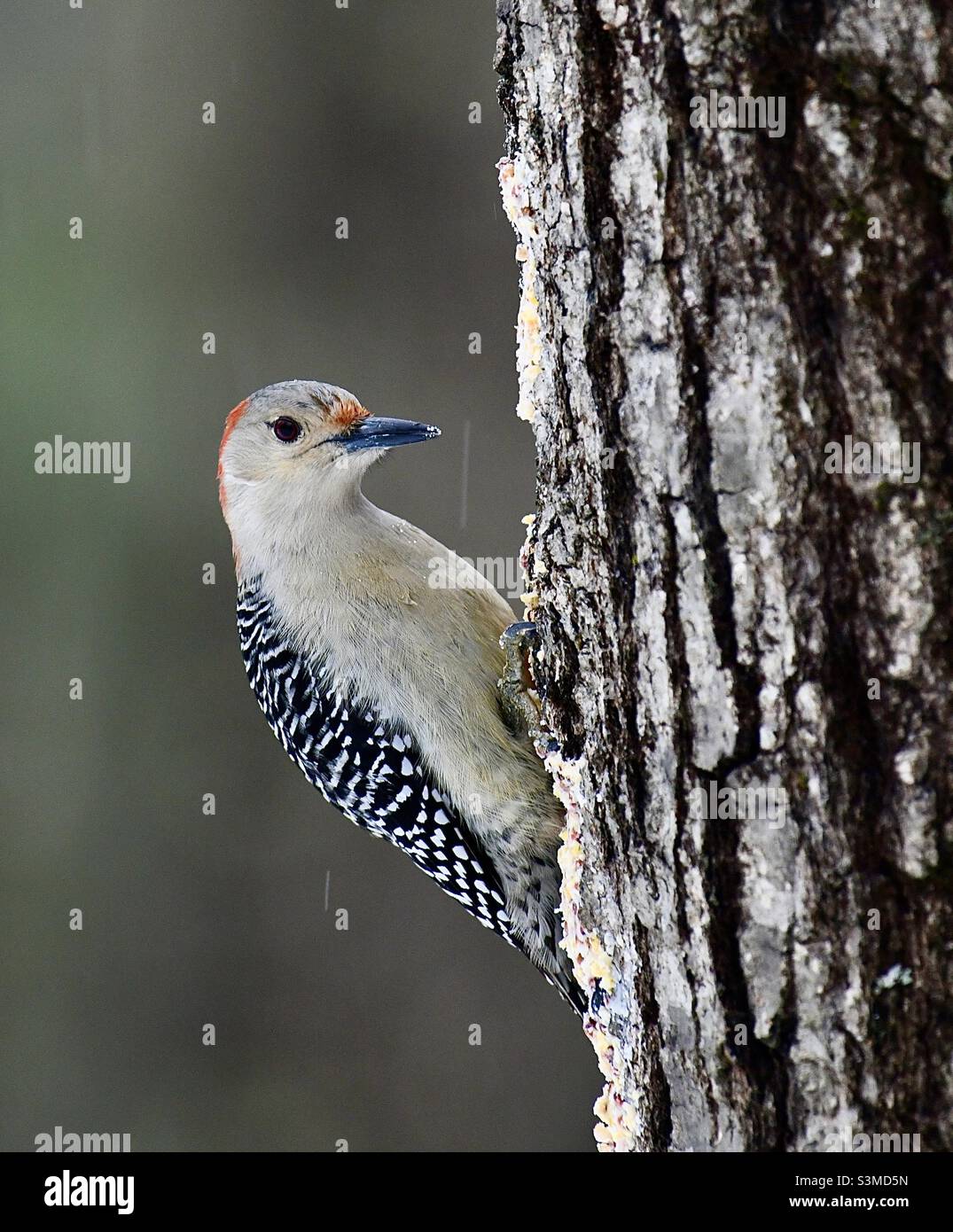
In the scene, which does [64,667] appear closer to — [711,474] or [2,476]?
[2,476]

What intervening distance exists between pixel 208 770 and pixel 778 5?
191 inches

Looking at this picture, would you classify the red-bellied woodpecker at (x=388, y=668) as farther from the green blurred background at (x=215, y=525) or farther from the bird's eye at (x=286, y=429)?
the green blurred background at (x=215, y=525)

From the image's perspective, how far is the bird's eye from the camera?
4.05m

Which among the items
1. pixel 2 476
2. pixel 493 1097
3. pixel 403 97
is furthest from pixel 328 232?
pixel 493 1097

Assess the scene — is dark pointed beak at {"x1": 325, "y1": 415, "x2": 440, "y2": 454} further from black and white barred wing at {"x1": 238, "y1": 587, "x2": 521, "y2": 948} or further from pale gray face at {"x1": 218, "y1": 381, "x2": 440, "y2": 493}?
black and white barred wing at {"x1": 238, "y1": 587, "x2": 521, "y2": 948}

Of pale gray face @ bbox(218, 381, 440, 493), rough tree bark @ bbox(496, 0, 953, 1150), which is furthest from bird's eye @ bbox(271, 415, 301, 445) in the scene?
rough tree bark @ bbox(496, 0, 953, 1150)

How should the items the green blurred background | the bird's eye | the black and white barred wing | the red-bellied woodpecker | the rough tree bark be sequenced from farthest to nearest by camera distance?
1. the green blurred background
2. the bird's eye
3. the black and white barred wing
4. the red-bellied woodpecker
5. the rough tree bark

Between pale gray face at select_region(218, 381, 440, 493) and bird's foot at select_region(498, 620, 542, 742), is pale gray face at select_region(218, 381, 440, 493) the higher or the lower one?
the higher one

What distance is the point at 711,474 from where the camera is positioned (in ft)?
6.59

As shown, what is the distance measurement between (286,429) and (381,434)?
364 mm

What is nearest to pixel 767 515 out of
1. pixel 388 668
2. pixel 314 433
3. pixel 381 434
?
pixel 388 668

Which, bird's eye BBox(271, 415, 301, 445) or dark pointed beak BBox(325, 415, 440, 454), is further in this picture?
bird's eye BBox(271, 415, 301, 445)

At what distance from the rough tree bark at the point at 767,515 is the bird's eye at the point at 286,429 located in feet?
6.00

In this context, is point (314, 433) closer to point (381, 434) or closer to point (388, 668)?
point (381, 434)
